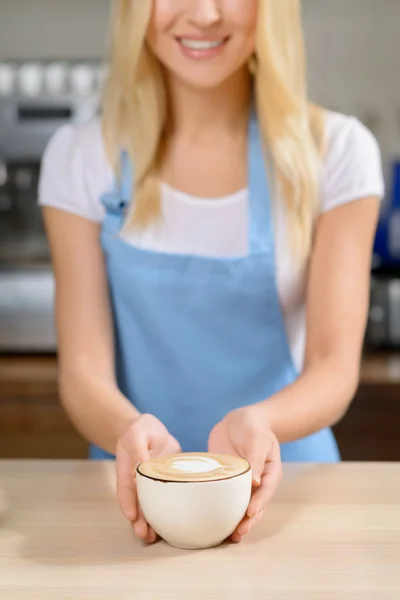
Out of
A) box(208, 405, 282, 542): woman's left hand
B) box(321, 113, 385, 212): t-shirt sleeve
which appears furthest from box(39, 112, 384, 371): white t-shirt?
box(208, 405, 282, 542): woman's left hand

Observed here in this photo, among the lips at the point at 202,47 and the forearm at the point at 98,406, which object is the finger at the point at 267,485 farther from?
the lips at the point at 202,47

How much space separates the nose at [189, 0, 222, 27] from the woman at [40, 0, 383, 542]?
68mm

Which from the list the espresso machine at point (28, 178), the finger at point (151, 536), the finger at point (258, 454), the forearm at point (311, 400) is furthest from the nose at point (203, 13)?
the espresso machine at point (28, 178)

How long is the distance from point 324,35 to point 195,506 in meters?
2.66

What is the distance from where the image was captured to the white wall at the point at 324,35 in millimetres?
3082

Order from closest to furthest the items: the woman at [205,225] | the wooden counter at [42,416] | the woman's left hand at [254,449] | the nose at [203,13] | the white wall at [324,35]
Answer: the woman's left hand at [254,449], the nose at [203,13], the woman at [205,225], the wooden counter at [42,416], the white wall at [324,35]

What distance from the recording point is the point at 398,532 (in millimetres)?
792

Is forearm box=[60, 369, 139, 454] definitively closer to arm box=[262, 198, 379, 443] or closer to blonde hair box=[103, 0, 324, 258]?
arm box=[262, 198, 379, 443]

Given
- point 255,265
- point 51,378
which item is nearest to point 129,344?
point 255,265

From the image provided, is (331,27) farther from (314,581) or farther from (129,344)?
(314,581)

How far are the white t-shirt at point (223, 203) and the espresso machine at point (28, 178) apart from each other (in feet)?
2.58

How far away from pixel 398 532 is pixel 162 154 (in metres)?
0.82

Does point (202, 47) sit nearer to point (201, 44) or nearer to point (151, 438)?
point (201, 44)

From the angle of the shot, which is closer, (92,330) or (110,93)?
(92,330)
